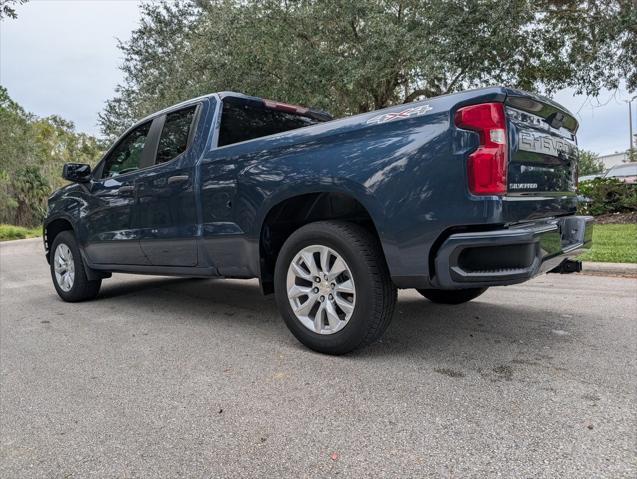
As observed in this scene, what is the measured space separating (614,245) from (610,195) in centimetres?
509

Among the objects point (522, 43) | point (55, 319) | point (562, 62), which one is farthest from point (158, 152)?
point (562, 62)

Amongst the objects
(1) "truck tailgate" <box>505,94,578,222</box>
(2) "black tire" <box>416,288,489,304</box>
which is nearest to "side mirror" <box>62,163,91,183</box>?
(2) "black tire" <box>416,288,489,304</box>

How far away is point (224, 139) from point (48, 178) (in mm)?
43621

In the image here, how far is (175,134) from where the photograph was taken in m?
4.36

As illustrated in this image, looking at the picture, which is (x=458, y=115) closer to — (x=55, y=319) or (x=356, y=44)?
(x=55, y=319)

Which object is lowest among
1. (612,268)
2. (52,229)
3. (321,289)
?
(612,268)

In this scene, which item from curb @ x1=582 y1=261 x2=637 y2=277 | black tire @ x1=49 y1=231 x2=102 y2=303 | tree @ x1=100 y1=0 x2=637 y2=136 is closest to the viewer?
black tire @ x1=49 y1=231 x2=102 y2=303

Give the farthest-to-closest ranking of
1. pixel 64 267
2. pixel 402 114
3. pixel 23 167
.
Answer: pixel 23 167
pixel 64 267
pixel 402 114

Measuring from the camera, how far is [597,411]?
2.28 m

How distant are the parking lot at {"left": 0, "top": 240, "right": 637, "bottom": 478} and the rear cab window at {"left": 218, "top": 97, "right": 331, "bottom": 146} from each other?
5.44ft

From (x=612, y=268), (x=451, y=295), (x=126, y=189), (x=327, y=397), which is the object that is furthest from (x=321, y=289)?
(x=612, y=268)

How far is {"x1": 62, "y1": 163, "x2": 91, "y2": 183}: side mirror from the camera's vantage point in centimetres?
512

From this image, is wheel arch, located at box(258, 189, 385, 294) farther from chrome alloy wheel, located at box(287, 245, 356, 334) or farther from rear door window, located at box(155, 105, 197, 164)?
→ rear door window, located at box(155, 105, 197, 164)

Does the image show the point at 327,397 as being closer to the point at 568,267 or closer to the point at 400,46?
the point at 568,267
